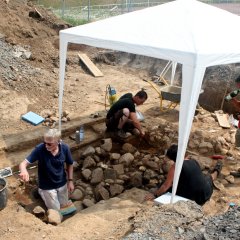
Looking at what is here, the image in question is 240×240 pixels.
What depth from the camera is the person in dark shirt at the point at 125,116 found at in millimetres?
6734

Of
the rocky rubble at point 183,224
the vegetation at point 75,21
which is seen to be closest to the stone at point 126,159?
the rocky rubble at point 183,224

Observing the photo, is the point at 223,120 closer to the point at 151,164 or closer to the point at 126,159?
the point at 151,164

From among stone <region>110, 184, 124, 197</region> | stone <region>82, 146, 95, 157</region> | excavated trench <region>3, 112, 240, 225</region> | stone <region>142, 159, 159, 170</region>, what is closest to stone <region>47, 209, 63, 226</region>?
excavated trench <region>3, 112, 240, 225</region>

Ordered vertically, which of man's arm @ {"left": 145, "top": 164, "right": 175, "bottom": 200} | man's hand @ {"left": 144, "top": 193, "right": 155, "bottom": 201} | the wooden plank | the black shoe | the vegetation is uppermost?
man's arm @ {"left": 145, "top": 164, "right": 175, "bottom": 200}

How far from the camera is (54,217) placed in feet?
15.2

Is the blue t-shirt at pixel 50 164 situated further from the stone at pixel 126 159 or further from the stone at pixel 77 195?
the stone at pixel 126 159

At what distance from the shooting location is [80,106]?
8461mm

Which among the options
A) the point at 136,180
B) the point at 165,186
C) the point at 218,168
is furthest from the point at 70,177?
the point at 218,168

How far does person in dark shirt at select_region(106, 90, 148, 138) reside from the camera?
22.1 ft

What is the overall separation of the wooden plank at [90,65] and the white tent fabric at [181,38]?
166 inches

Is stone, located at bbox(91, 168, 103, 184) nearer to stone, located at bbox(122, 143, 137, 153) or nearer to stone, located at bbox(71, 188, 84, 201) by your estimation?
stone, located at bbox(71, 188, 84, 201)

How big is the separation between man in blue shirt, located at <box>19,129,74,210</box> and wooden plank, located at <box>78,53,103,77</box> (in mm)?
6249

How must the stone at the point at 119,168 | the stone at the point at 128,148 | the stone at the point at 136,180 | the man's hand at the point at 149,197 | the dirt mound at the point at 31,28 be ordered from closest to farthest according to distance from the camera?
the man's hand at the point at 149,197 < the stone at the point at 136,180 < the stone at the point at 119,168 < the stone at the point at 128,148 < the dirt mound at the point at 31,28

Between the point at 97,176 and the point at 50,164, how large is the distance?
157cm
